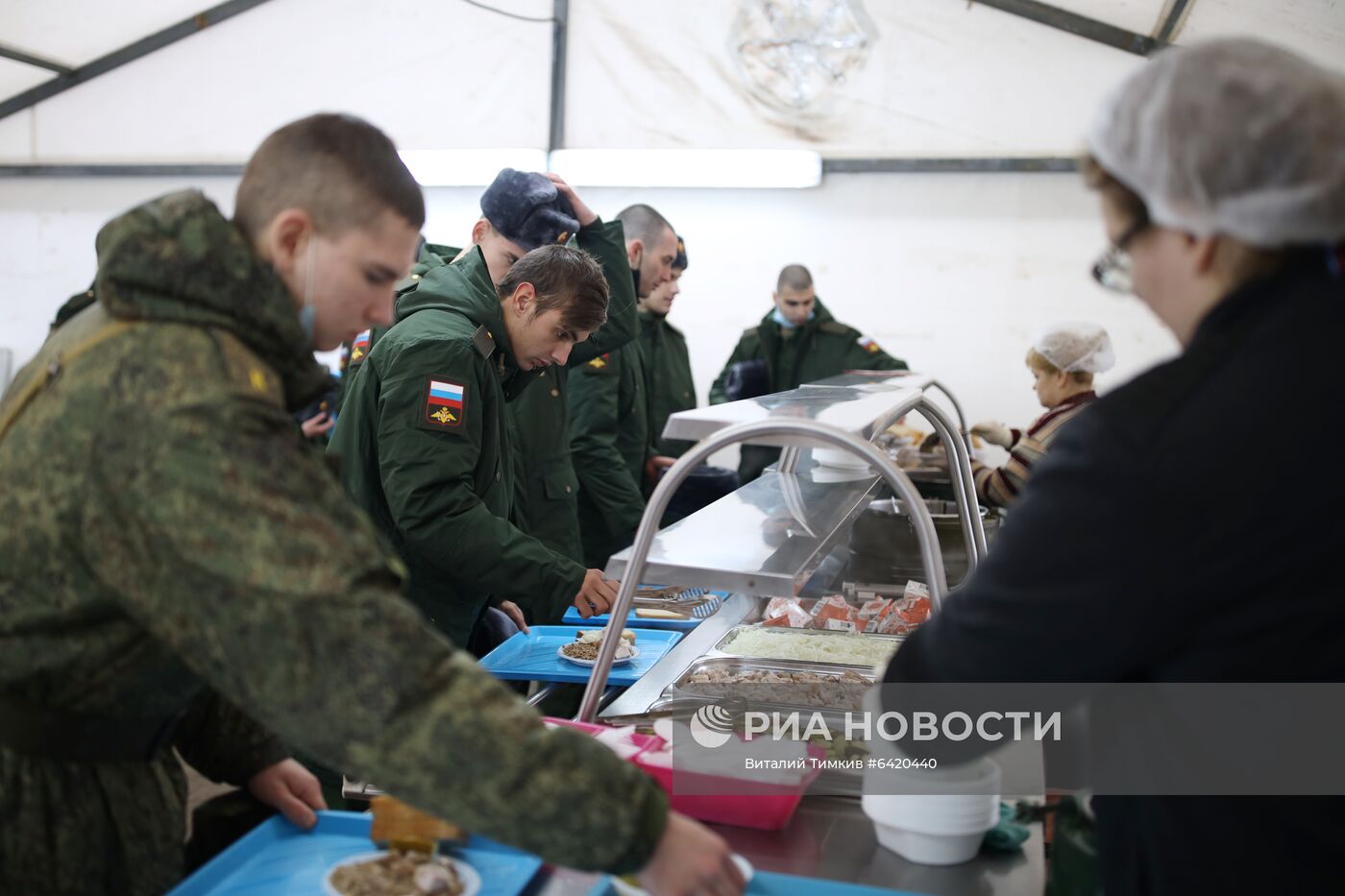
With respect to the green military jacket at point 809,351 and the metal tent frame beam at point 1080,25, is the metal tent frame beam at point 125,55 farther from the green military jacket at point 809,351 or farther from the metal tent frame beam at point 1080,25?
the metal tent frame beam at point 1080,25

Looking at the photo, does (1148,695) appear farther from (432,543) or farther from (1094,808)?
(432,543)

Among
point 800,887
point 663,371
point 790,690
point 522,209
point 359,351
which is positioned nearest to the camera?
point 800,887

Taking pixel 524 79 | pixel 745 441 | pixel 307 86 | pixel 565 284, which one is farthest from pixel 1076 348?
pixel 307 86

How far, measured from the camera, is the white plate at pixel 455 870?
4.27ft

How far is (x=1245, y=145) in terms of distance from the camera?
0.97 metres

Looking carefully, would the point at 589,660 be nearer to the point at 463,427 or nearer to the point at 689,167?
the point at 463,427

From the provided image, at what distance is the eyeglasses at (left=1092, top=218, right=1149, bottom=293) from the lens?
107cm

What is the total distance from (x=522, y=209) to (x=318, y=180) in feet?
6.43

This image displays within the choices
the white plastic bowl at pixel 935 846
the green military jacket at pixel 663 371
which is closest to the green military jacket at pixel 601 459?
the green military jacket at pixel 663 371

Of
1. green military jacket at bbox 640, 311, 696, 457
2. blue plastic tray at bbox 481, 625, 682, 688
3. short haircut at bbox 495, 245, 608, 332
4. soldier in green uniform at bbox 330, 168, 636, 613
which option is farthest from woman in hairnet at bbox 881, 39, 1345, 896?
green military jacket at bbox 640, 311, 696, 457

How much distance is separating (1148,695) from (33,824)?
3.63 feet

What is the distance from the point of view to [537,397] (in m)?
3.34

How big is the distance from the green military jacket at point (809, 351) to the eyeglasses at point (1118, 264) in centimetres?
475

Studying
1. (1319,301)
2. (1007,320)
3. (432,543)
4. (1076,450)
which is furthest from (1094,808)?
(1007,320)
